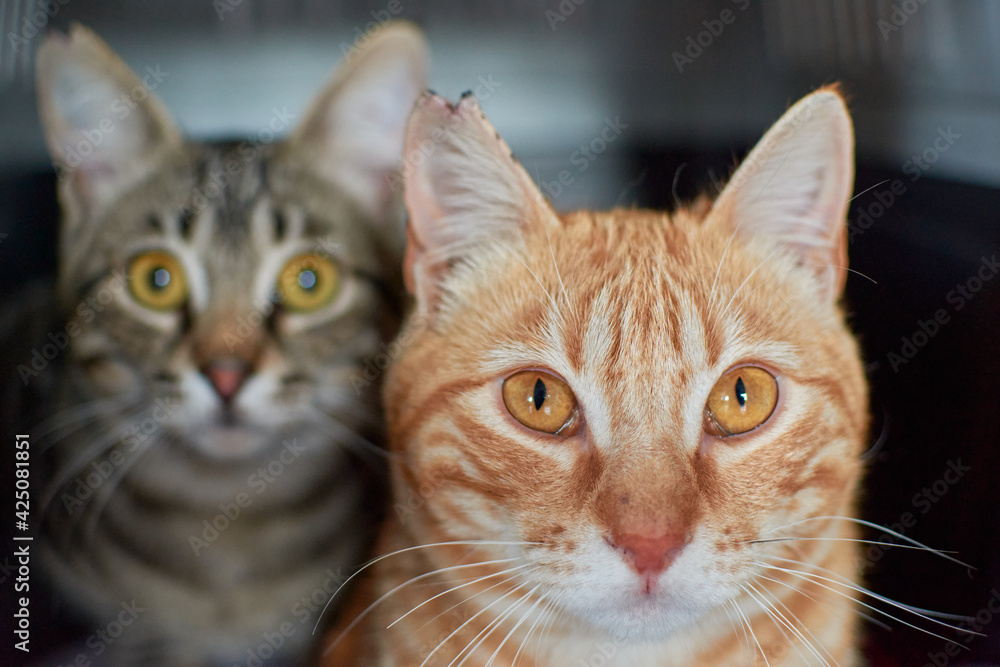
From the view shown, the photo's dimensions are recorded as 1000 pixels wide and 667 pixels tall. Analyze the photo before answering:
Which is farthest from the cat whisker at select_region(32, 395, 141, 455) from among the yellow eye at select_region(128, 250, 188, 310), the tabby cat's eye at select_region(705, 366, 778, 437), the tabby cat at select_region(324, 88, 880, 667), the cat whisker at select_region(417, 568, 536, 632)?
the tabby cat's eye at select_region(705, 366, 778, 437)

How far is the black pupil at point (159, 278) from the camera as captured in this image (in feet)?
3.14

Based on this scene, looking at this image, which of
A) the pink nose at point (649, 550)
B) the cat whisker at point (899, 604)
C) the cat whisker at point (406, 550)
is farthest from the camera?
the cat whisker at point (899, 604)

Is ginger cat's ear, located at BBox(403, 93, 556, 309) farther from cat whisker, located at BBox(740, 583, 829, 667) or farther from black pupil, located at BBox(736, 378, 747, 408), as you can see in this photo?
cat whisker, located at BBox(740, 583, 829, 667)

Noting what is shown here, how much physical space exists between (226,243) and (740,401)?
0.66 m

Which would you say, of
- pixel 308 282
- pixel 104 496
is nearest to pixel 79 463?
pixel 104 496

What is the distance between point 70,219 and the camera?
1.01 m

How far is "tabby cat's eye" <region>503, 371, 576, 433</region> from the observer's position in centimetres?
86

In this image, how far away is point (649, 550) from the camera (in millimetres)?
727

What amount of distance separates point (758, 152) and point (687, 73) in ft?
0.74

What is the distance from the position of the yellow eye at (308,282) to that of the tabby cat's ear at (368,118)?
0.11 m

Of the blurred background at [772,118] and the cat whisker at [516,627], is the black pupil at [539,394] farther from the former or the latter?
the blurred background at [772,118]

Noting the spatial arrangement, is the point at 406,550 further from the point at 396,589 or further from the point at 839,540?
the point at 839,540

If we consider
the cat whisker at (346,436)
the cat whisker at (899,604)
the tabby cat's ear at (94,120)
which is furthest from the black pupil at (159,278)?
the cat whisker at (899,604)

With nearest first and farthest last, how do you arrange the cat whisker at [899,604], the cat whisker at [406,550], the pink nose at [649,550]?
1. the pink nose at [649,550]
2. the cat whisker at [406,550]
3. the cat whisker at [899,604]
